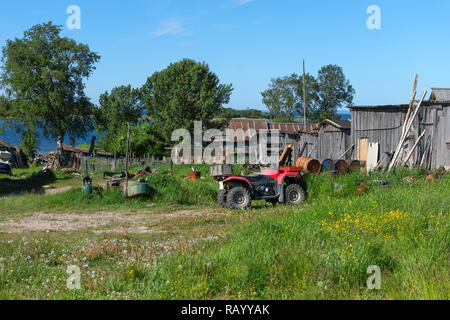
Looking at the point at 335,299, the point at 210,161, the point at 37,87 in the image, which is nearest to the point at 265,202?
the point at 335,299

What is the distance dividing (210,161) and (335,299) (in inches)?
1079

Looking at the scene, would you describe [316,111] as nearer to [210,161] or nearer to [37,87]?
[210,161]

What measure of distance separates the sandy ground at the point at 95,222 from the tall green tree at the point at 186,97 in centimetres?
2307

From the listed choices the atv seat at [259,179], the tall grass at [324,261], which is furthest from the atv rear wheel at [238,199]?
the tall grass at [324,261]

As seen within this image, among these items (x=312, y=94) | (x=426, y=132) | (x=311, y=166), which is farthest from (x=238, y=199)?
(x=312, y=94)

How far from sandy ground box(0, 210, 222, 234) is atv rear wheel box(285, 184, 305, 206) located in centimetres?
256

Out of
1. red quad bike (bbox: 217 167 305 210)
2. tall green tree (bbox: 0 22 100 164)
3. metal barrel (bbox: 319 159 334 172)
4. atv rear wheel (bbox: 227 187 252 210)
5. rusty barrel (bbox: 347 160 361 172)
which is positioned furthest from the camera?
tall green tree (bbox: 0 22 100 164)

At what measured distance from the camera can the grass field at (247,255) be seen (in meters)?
5.20

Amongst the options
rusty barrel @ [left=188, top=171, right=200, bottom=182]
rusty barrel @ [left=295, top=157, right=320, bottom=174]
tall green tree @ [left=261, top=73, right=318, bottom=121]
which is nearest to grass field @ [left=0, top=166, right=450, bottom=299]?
rusty barrel @ [left=295, top=157, right=320, bottom=174]

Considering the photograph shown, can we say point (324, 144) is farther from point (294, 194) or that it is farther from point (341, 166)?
point (294, 194)

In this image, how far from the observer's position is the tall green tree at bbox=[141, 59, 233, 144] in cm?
3544

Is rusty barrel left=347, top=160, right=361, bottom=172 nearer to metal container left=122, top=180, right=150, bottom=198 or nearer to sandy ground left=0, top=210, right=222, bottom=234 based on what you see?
sandy ground left=0, top=210, right=222, bottom=234

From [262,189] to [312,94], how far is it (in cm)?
4876

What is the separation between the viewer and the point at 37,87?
31156 millimetres
